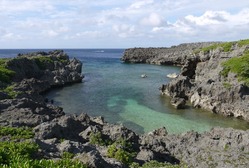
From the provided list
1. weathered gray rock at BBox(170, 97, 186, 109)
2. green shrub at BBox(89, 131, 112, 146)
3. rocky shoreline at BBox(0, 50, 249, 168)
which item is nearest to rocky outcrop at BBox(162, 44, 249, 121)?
weathered gray rock at BBox(170, 97, 186, 109)

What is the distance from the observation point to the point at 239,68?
56.8 m

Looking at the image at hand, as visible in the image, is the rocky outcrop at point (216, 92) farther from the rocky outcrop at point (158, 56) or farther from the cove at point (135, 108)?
the rocky outcrop at point (158, 56)

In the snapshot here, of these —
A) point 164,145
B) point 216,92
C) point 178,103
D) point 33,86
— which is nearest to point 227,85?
point 216,92

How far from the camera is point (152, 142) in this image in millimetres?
27359

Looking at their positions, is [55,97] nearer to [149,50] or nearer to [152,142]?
[152,142]

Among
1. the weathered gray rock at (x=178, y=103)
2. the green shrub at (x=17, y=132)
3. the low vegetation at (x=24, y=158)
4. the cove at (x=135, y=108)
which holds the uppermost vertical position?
the low vegetation at (x=24, y=158)

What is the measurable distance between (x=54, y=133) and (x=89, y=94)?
42851mm

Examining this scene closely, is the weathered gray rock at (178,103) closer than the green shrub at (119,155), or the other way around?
the green shrub at (119,155)

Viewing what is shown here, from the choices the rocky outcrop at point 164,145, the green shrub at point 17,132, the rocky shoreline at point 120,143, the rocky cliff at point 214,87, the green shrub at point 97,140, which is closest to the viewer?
the rocky shoreline at point 120,143

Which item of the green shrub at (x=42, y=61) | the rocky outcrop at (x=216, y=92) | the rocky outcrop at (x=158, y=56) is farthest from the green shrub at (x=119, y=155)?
the rocky outcrop at (x=158, y=56)

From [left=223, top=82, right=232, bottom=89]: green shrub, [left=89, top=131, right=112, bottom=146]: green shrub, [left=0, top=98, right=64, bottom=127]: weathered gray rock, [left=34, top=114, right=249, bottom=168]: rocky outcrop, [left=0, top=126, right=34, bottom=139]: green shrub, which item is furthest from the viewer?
[left=223, top=82, right=232, bottom=89]: green shrub

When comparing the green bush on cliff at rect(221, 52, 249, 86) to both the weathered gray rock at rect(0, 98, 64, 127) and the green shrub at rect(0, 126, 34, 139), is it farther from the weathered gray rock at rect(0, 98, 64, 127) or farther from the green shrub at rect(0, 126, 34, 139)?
the green shrub at rect(0, 126, 34, 139)

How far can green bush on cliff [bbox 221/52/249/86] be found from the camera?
55347 millimetres

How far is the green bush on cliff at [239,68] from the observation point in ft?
182
